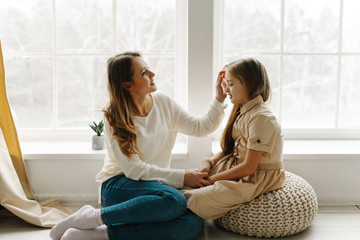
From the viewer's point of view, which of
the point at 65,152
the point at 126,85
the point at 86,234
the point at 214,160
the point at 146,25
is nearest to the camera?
the point at 86,234

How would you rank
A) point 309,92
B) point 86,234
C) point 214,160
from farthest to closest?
point 309,92, point 214,160, point 86,234

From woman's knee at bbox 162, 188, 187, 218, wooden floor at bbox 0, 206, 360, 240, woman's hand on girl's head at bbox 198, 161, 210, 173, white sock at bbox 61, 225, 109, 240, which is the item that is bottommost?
wooden floor at bbox 0, 206, 360, 240

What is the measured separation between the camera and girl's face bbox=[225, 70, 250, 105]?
209 centimetres

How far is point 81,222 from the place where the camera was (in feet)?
6.43

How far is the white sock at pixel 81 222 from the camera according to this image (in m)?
1.95

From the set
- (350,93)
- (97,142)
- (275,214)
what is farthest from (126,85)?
(350,93)

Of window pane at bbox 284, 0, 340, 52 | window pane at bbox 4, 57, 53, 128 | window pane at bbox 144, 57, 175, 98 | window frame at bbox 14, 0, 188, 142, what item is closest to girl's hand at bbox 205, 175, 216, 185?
window frame at bbox 14, 0, 188, 142

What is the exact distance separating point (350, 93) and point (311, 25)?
525mm

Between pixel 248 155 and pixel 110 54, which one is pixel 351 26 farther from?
pixel 110 54

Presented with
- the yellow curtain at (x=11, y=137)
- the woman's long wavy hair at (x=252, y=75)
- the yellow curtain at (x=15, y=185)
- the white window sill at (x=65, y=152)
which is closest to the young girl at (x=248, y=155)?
the woman's long wavy hair at (x=252, y=75)

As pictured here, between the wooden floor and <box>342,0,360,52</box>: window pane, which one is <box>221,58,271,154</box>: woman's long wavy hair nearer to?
the wooden floor

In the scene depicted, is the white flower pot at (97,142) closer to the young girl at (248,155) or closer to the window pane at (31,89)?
the window pane at (31,89)

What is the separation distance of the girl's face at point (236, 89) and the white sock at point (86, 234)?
0.87 meters

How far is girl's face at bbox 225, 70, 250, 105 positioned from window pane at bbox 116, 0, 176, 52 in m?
0.76
